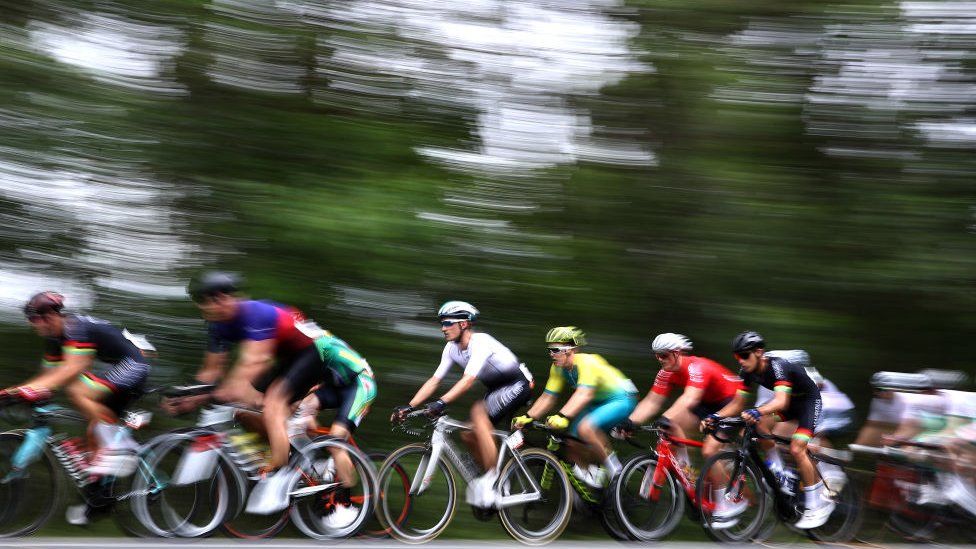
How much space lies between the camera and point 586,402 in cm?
775

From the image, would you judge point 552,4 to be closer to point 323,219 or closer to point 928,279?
point 323,219

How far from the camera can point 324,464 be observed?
692 centimetres

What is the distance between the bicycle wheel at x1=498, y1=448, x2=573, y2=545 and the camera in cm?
749

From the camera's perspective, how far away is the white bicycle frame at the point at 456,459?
7.20 meters

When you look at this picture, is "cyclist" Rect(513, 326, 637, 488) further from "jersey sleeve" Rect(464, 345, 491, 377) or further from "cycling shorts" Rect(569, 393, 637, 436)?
"jersey sleeve" Rect(464, 345, 491, 377)

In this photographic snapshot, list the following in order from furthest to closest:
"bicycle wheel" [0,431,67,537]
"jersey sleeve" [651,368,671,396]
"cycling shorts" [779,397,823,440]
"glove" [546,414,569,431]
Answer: "jersey sleeve" [651,368,671,396] → "cycling shorts" [779,397,823,440] → "glove" [546,414,569,431] → "bicycle wheel" [0,431,67,537]

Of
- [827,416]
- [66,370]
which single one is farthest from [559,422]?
[66,370]

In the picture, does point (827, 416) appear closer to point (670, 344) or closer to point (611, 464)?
point (670, 344)

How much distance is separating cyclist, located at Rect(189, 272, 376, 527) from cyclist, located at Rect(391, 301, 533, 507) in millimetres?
488

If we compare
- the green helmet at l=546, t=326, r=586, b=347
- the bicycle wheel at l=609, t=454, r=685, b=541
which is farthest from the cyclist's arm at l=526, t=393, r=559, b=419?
the bicycle wheel at l=609, t=454, r=685, b=541

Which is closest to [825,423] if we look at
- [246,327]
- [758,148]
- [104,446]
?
[758,148]

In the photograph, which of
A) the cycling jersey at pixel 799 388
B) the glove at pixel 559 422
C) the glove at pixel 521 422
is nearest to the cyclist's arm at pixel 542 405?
the glove at pixel 559 422

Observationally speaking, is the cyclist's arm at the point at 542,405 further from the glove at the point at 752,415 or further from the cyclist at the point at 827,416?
the cyclist at the point at 827,416

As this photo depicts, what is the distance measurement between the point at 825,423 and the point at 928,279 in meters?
2.18
